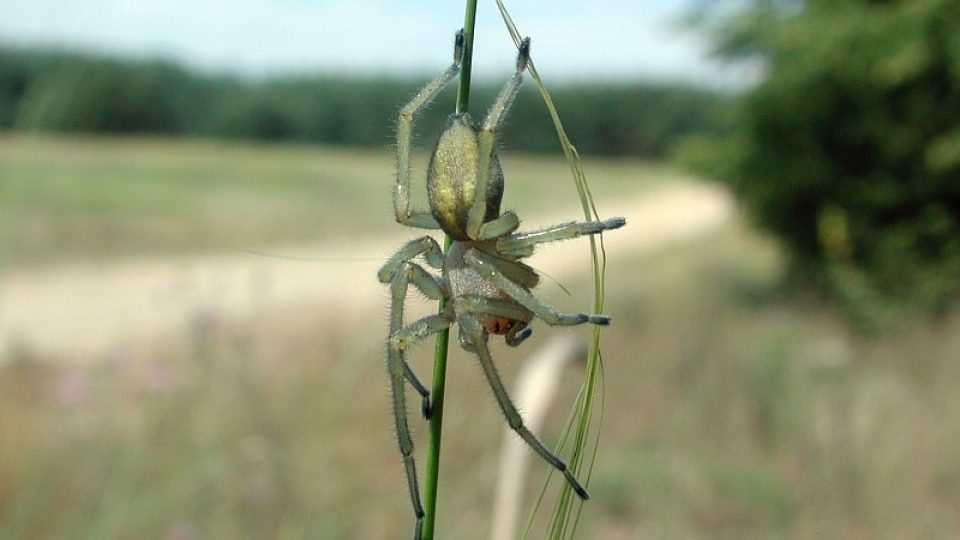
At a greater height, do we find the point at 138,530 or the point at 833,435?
the point at 833,435

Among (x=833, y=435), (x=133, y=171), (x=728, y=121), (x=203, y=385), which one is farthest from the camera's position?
(x=133, y=171)

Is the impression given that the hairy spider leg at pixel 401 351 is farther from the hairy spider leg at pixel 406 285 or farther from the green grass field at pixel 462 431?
the green grass field at pixel 462 431

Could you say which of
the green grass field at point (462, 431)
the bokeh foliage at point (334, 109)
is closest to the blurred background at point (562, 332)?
the green grass field at point (462, 431)

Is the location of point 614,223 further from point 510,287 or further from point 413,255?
point 413,255

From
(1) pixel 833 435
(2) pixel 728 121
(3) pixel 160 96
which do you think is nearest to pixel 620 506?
(1) pixel 833 435

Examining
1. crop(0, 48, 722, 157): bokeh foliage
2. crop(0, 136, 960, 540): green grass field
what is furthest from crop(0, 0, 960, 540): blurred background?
crop(0, 48, 722, 157): bokeh foliage

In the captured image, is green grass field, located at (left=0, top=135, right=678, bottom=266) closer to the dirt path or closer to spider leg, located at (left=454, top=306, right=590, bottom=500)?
the dirt path

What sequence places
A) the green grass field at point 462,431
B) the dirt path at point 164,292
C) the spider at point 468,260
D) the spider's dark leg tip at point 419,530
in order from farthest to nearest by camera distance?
the dirt path at point 164,292, the green grass field at point 462,431, the spider at point 468,260, the spider's dark leg tip at point 419,530

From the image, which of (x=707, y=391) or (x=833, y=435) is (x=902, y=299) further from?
(x=833, y=435)
